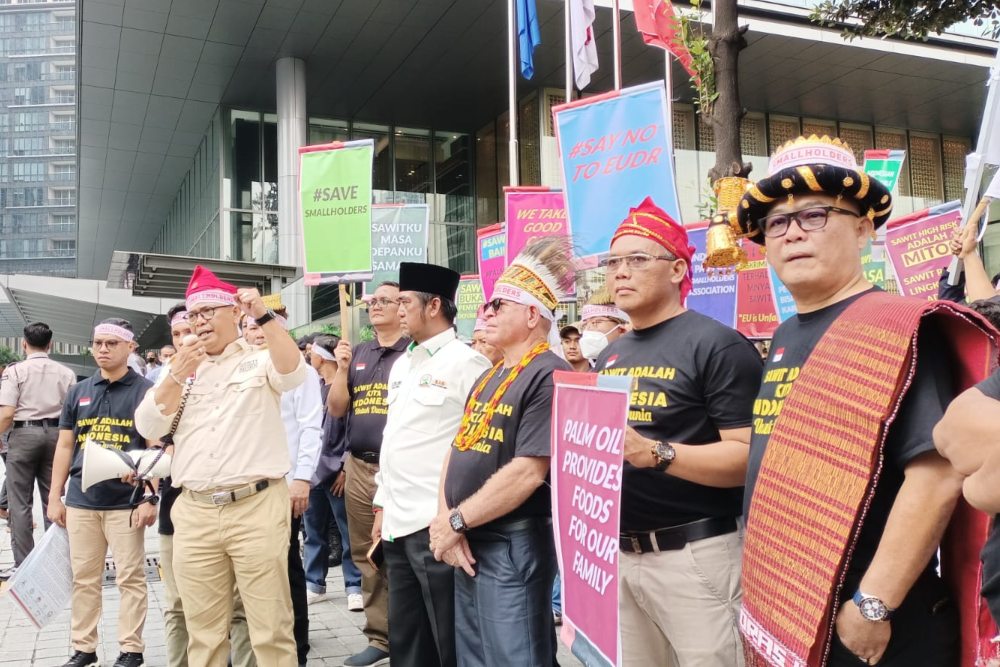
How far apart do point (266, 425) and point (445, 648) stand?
1.53 m

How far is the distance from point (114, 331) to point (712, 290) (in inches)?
170

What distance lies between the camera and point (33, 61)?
118m

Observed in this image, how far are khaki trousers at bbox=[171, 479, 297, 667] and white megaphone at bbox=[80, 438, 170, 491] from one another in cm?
81

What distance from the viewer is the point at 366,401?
6086mm

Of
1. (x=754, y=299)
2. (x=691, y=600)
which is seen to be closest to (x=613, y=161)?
(x=754, y=299)

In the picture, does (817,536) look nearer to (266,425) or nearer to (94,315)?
(266,425)

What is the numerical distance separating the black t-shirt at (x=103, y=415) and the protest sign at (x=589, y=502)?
3.92m

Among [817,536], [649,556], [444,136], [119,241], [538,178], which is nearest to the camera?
[817,536]

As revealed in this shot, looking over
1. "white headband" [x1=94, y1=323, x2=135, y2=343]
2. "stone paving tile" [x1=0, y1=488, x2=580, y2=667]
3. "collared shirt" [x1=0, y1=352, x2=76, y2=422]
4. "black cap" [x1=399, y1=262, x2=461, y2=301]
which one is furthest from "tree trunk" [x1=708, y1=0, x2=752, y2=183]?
"collared shirt" [x1=0, y1=352, x2=76, y2=422]

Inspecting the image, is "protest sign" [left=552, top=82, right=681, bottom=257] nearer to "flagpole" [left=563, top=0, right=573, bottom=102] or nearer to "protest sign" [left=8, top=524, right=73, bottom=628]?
"protest sign" [left=8, top=524, right=73, bottom=628]

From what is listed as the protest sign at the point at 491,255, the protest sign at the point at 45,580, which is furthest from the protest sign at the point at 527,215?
the protest sign at the point at 45,580

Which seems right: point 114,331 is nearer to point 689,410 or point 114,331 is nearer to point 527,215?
point 527,215

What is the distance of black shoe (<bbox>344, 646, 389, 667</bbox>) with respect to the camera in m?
5.41

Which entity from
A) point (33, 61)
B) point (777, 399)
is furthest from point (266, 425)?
point (33, 61)
